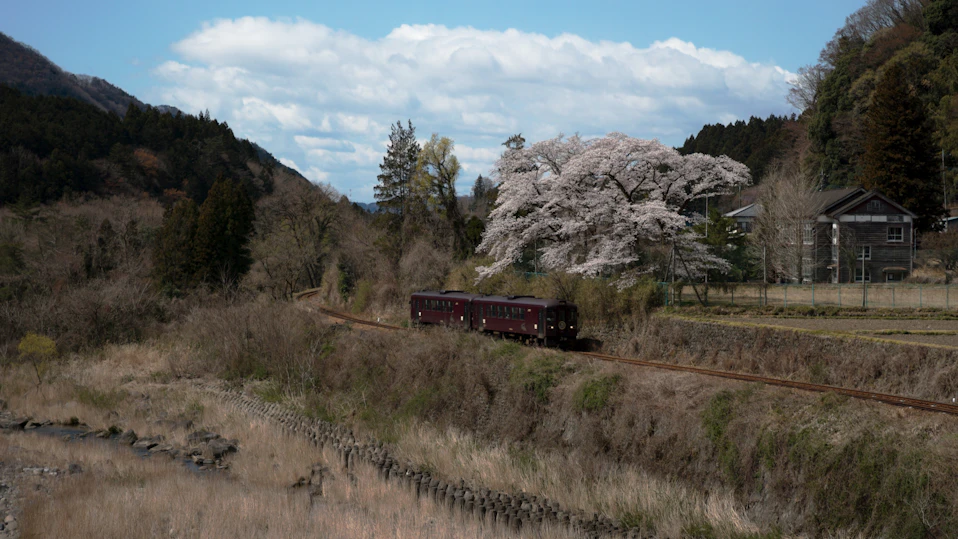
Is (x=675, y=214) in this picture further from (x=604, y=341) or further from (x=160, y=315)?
(x=160, y=315)

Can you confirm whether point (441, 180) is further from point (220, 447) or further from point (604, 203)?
point (220, 447)

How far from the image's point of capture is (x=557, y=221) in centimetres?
3206

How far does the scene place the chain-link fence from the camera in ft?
85.1

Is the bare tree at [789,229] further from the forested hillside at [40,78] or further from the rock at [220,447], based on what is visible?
the forested hillside at [40,78]

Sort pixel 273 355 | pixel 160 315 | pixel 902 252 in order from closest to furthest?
pixel 273 355
pixel 160 315
pixel 902 252

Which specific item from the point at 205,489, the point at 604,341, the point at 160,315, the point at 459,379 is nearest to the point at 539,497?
the point at 205,489

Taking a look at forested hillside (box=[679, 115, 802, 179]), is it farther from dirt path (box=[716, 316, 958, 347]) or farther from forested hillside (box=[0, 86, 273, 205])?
forested hillside (box=[0, 86, 273, 205])

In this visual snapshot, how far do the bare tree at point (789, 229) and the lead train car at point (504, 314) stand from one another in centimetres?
2022

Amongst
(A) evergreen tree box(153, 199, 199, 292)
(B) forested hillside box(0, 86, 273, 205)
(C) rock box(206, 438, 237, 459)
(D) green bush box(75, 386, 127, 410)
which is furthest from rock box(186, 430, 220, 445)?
(B) forested hillside box(0, 86, 273, 205)

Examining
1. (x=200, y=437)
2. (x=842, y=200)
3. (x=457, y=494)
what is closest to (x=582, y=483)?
(x=457, y=494)

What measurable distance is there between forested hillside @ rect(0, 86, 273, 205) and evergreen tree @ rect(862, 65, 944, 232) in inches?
2180

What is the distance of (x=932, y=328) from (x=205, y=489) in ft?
70.0

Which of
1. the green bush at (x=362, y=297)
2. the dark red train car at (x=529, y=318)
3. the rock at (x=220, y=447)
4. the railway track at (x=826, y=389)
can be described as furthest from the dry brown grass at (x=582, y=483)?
the green bush at (x=362, y=297)

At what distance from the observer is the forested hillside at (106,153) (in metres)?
67.8
